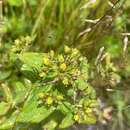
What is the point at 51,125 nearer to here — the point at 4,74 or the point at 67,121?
the point at 67,121

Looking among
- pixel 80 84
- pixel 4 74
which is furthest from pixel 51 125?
pixel 4 74

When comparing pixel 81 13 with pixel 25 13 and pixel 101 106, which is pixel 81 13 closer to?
pixel 25 13

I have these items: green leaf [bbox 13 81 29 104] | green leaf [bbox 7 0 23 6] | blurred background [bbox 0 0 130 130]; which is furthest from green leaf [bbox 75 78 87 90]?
green leaf [bbox 7 0 23 6]

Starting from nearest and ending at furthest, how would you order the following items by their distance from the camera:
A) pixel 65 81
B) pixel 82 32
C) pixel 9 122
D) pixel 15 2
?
pixel 65 81, pixel 9 122, pixel 82 32, pixel 15 2

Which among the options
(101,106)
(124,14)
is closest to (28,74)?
(101,106)

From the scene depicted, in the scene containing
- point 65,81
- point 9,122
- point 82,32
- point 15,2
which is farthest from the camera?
point 15,2

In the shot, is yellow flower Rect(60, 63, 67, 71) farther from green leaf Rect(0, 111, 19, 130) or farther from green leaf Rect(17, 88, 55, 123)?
green leaf Rect(0, 111, 19, 130)

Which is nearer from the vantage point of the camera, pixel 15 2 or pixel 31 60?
pixel 31 60

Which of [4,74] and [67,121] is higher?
[4,74]

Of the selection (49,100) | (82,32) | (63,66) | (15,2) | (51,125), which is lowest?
(51,125)

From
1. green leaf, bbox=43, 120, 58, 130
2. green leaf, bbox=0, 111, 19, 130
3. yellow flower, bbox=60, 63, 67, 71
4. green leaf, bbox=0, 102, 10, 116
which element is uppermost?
yellow flower, bbox=60, 63, 67, 71
